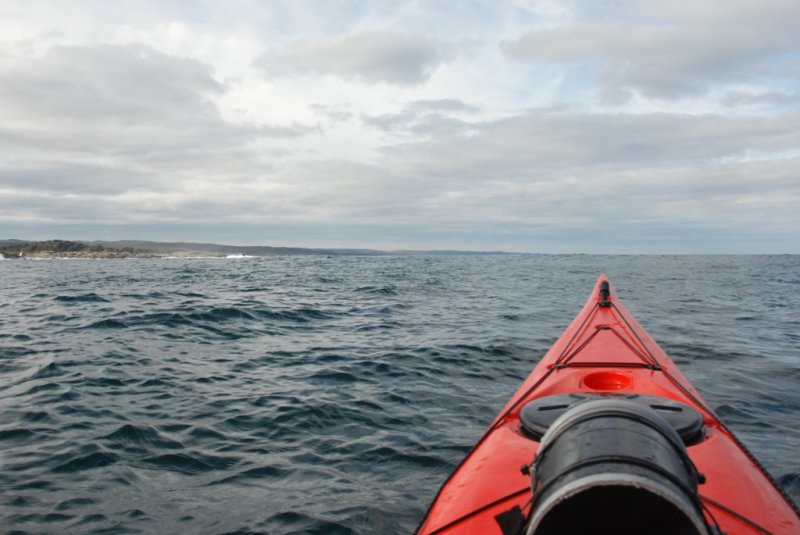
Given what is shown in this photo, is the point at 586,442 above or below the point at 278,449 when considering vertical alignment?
above

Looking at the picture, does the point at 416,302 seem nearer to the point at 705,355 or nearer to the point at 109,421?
the point at 705,355

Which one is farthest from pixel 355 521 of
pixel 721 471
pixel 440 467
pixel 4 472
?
pixel 4 472

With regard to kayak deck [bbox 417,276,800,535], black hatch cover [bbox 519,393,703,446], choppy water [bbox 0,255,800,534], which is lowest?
choppy water [bbox 0,255,800,534]

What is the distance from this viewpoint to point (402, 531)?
4.00 meters

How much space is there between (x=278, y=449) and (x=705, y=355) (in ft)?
26.6

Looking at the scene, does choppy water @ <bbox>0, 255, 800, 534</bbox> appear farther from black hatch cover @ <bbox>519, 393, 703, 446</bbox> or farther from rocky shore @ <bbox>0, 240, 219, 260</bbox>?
rocky shore @ <bbox>0, 240, 219, 260</bbox>

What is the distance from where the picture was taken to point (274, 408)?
6.64 meters

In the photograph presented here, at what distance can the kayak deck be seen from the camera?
2.49 meters

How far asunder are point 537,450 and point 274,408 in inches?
190

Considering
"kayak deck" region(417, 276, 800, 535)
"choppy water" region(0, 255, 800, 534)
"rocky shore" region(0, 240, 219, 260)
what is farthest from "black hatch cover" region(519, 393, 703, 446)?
"rocky shore" region(0, 240, 219, 260)

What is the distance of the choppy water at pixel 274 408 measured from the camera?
4.36 m

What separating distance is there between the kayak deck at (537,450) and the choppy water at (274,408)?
1.23m

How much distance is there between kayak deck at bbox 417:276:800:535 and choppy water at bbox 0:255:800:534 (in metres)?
1.23

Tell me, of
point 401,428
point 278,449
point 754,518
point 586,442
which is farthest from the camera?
point 401,428
